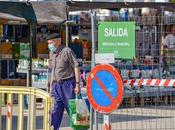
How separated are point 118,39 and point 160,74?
5.14 meters

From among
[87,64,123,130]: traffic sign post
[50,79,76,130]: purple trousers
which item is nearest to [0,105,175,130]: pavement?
[50,79,76,130]: purple trousers

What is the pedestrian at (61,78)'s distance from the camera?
414 inches

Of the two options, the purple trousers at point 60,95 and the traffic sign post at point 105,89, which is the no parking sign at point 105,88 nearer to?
the traffic sign post at point 105,89

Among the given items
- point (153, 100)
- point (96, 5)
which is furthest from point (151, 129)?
point (96, 5)

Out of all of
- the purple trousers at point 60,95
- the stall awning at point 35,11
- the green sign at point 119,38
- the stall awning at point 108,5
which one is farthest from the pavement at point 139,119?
the stall awning at point 108,5

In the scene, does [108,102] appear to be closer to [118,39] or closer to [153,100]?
[118,39]

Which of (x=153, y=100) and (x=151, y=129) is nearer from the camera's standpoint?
(x=151, y=129)

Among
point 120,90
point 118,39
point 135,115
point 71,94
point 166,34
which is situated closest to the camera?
point 120,90

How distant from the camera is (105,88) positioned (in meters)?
8.17

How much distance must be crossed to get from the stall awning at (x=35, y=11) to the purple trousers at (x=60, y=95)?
3036 mm

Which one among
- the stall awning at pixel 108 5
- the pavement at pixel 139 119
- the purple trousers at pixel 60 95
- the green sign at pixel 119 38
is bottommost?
the pavement at pixel 139 119

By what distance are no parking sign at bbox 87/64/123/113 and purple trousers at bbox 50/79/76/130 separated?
83.9 inches

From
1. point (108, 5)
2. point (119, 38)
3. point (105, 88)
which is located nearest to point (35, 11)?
point (108, 5)

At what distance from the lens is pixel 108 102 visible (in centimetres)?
812
